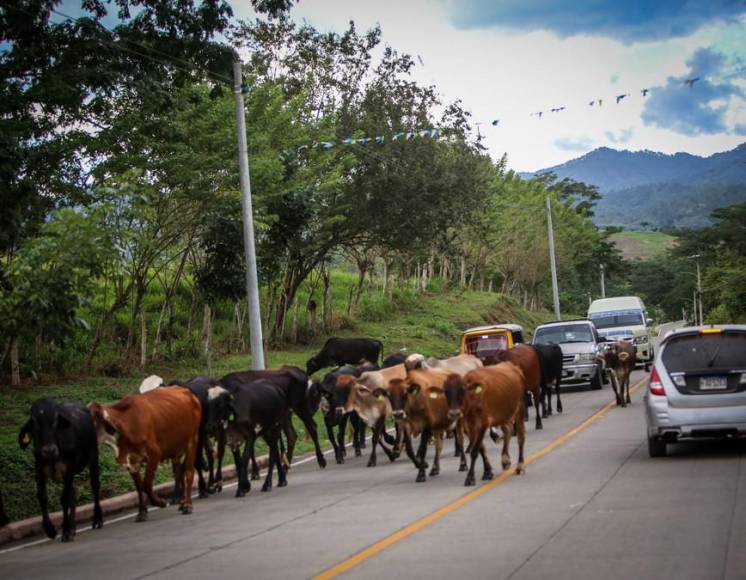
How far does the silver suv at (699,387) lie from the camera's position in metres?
14.5

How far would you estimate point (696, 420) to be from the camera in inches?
574

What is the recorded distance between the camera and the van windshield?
4072 cm

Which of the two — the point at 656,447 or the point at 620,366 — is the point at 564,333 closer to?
the point at 620,366

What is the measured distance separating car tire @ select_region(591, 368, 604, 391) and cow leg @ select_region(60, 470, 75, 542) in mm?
21674

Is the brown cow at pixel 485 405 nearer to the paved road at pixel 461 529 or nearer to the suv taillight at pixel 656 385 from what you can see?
the paved road at pixel 461 529

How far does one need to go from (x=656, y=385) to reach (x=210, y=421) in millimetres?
6128

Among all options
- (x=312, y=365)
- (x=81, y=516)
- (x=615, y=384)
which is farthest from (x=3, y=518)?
(x=312, y=365)

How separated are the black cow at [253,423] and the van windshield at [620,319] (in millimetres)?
26418

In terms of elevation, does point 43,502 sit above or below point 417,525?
above

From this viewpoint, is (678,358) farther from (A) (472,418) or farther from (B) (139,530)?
(B) (139,530)

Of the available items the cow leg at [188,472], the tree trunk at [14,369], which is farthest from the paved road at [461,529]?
the tree trunk at [14,369]

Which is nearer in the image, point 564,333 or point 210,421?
point 210,421

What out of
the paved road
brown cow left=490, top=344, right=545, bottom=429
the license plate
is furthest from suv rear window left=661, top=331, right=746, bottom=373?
brown cow left=490, top=344, right=545, bottom=429

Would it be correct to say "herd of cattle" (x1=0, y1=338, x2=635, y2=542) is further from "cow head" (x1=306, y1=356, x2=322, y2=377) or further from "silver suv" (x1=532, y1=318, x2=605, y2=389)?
"silver suv" (x1=532, y1=318, x2=605, y2=389)
